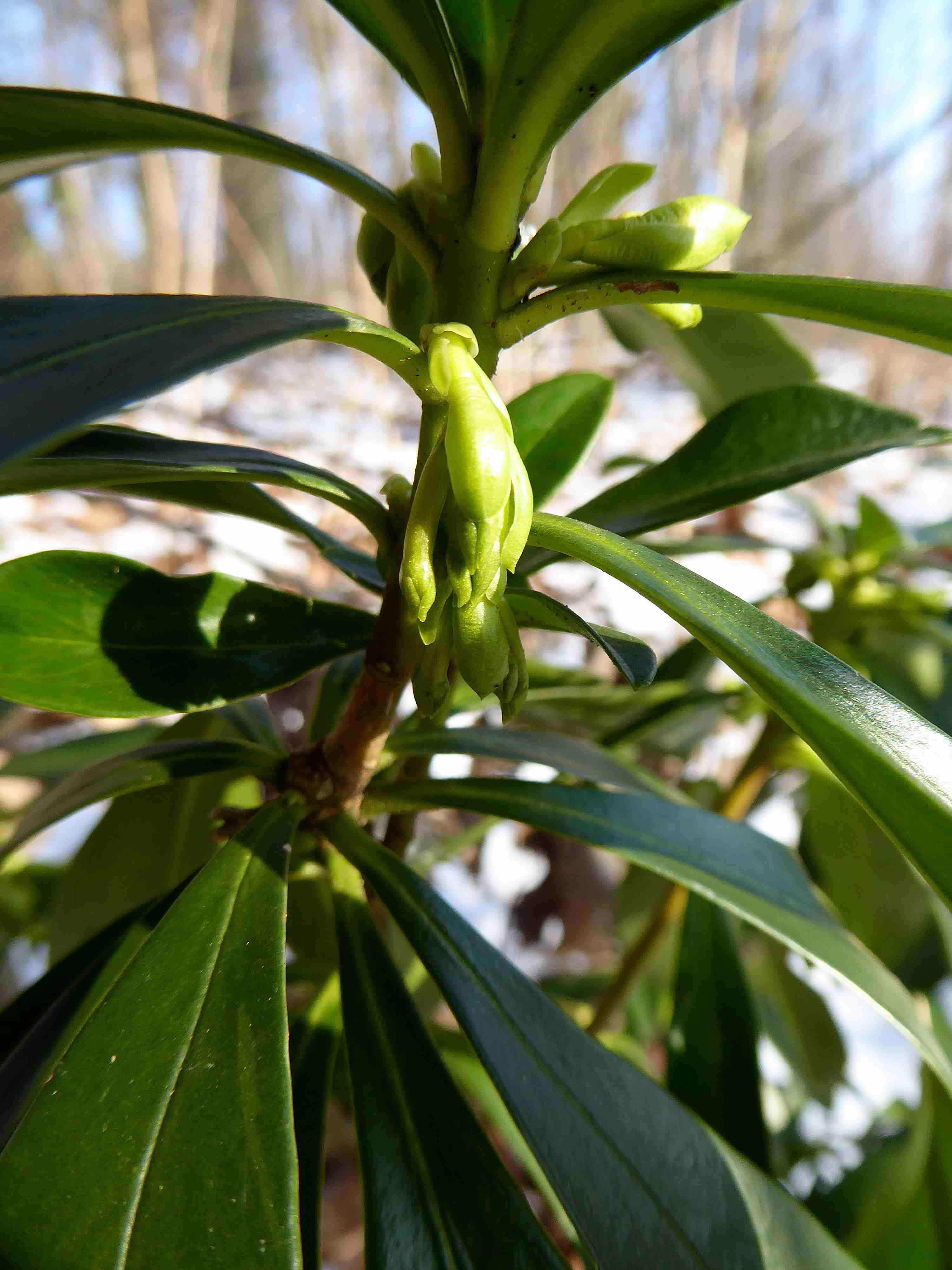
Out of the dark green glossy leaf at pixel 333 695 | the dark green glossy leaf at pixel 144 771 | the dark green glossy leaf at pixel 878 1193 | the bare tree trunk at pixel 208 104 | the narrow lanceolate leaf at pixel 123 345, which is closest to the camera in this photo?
the narrow lanceolate leaf at pixel 123 345

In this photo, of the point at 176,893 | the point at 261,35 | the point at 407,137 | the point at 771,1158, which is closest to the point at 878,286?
the point at 176,893

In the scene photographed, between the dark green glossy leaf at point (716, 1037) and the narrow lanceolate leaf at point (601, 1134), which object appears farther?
the dark green glossy leaf at point (716, 1037)

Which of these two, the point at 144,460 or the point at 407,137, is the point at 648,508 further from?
the point at 407,137

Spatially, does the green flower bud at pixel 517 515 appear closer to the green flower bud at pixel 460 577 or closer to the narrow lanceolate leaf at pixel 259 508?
the green flower bud at pixel 460 577

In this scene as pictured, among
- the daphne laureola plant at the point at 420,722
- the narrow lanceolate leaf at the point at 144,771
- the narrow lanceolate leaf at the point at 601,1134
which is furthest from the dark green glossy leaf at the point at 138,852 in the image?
the narrow lanceolate leaf at the point at 601,1134

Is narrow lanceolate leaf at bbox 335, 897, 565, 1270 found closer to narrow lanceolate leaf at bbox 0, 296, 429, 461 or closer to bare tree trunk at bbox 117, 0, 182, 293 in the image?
narrow lanceolate leaf at bbox 0, 296, 429, 461

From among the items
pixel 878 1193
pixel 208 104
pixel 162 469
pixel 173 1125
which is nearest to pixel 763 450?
pixel 162 469
